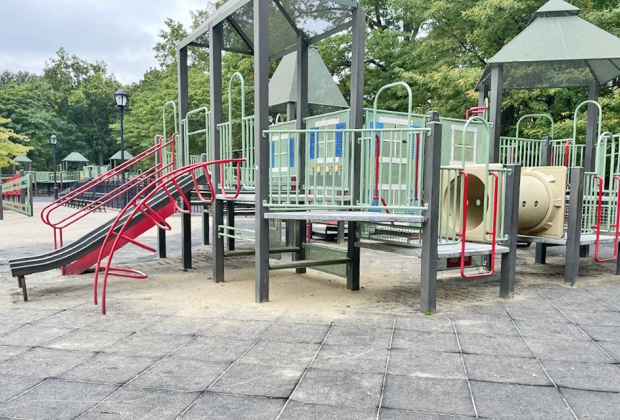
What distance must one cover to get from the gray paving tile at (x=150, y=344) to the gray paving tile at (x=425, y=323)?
83.7 inches

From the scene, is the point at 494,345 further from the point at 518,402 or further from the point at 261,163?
the point at 261,163

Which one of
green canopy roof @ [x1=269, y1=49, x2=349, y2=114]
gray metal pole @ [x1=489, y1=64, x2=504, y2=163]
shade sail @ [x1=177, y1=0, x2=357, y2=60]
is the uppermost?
green canopy roof @ [x1=269, y1=49, x2=349, y2=114]

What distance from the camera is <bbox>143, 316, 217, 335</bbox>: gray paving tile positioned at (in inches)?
177

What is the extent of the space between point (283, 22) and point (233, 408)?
5.77m

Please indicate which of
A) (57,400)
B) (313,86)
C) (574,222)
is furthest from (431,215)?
(313,86)

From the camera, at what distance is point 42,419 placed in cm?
273

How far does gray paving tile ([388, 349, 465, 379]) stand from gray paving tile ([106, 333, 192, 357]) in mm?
1871

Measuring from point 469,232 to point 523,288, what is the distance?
1.24 m

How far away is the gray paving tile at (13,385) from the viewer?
3.07 m

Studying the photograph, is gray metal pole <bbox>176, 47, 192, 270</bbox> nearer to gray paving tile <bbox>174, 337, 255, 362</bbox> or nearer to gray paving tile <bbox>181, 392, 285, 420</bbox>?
gray paving tile <bbox>174, 337, 255, 362</bbox>

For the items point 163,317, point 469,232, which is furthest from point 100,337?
point 469,232

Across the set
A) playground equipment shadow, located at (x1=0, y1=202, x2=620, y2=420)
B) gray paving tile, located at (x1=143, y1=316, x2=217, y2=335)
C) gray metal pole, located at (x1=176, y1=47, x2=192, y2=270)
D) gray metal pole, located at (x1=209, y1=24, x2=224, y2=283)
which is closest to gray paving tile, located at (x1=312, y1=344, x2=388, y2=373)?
playground equipment shadow, located at (x1=0, y1=202, x2=620, y2=420)

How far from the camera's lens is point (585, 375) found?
11.4 ft

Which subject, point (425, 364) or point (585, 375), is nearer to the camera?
point (585, 375)
